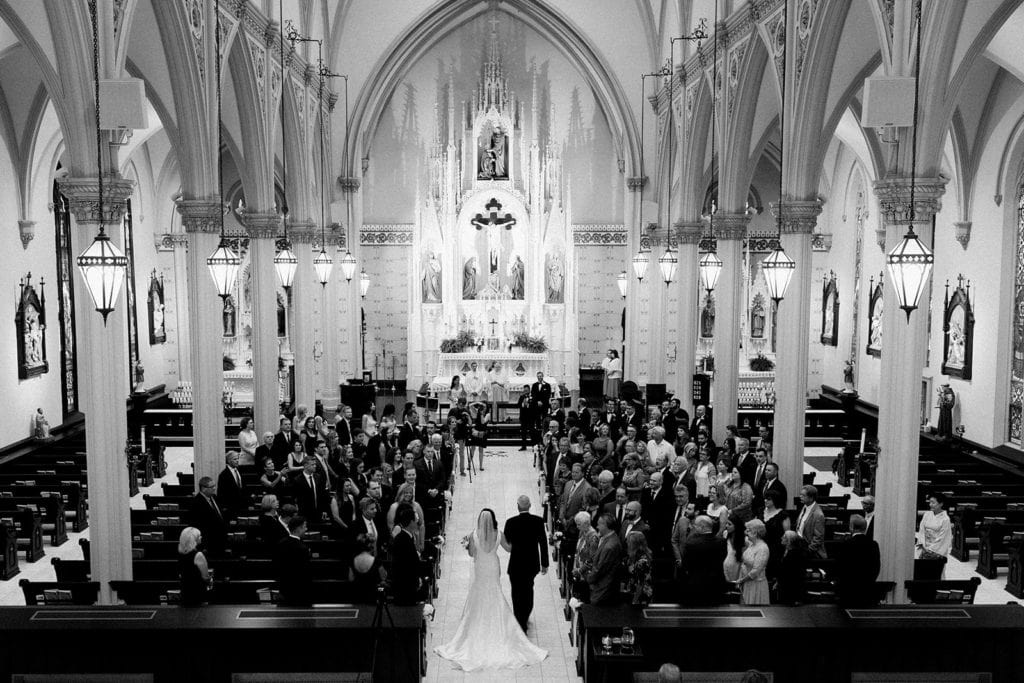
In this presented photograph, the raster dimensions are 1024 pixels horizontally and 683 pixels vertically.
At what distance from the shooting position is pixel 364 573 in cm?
989

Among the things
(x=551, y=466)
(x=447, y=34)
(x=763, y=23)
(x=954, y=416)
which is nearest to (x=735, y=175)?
(x=763, y=23)

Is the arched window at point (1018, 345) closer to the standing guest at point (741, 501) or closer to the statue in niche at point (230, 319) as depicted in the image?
the standing guest at point (741, 501)

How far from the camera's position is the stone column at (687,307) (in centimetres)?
2320

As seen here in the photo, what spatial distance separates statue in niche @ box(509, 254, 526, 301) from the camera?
32.2 meters

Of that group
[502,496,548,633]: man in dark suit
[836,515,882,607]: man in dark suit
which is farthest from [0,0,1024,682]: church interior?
[502,496,548,633]: man in dark suit

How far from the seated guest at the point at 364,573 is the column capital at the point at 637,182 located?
73.8 ft

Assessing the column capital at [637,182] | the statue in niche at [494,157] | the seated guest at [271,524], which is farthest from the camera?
the statue in niche at [494,157]

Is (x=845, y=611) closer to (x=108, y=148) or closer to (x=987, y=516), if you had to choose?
(x=987, y=516)

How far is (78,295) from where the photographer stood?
11.8 m

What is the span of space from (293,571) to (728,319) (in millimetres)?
13329

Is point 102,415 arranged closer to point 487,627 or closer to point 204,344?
point 204,344

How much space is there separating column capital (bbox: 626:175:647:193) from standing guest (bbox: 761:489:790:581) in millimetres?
20438

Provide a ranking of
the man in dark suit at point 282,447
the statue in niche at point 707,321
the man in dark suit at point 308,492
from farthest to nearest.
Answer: the statue in niche at point 707,321 → the man in dark suit at point 282,447 → the man in dark suit at point 308,492

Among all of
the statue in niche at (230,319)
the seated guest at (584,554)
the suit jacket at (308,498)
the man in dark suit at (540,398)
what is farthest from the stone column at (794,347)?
the statue in niche at (230,319)
